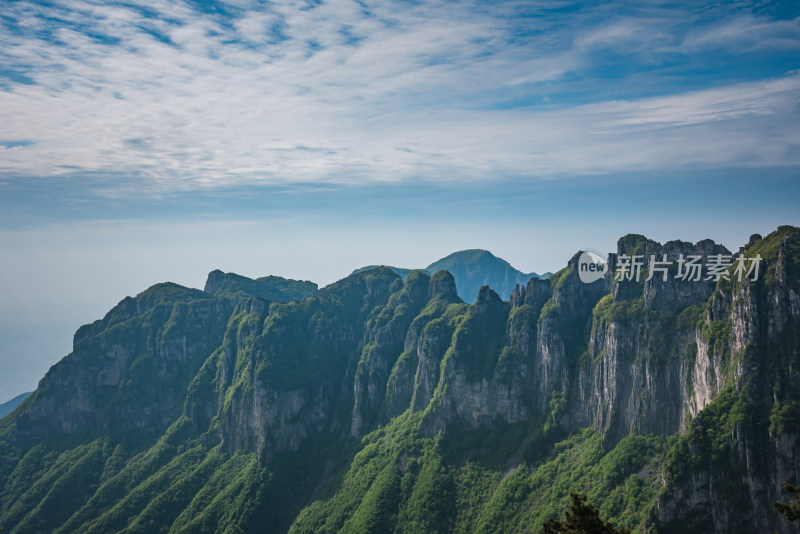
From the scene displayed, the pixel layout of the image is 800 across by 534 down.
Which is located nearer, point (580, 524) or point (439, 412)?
point (580, 524)

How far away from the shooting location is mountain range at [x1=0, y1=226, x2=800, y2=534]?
79.9 m

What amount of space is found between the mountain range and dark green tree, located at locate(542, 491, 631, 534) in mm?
55884

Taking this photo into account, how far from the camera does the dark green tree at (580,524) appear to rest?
34.5 m

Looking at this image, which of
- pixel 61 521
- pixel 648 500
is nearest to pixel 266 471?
pixel 61 521

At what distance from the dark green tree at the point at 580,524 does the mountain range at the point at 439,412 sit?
5588cm

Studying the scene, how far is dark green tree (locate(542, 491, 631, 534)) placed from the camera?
34.5 m

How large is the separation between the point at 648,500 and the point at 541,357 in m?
47.0

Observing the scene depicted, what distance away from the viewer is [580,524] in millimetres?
35062

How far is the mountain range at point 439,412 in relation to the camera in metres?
79.9

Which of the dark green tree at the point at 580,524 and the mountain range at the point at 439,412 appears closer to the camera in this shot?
the dark green tree at the point at 580,524

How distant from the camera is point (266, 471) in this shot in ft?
481

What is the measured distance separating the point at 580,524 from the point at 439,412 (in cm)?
10398

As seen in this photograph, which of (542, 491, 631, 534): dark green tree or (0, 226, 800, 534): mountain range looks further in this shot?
(0, 226, 800, 534): mountain range

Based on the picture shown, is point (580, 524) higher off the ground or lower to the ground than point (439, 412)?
higher
